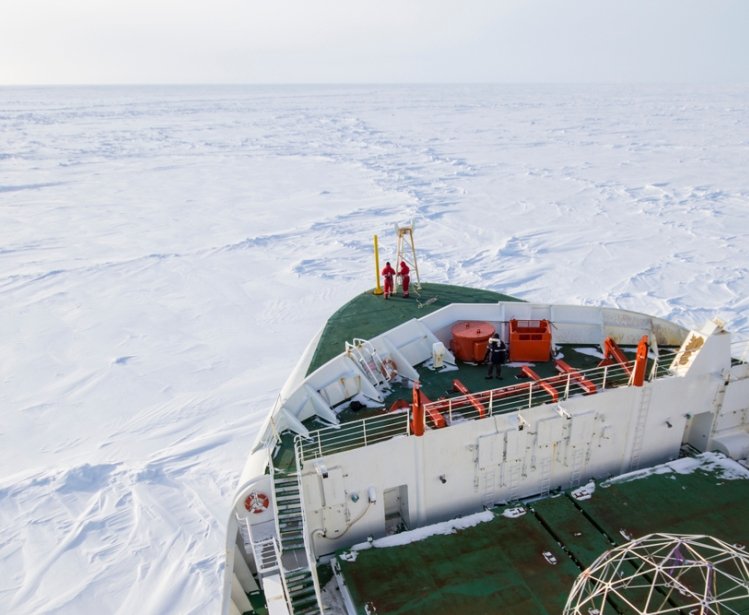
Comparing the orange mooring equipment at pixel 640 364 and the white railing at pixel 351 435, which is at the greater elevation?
the orange mooring equipment at pixel 640 364

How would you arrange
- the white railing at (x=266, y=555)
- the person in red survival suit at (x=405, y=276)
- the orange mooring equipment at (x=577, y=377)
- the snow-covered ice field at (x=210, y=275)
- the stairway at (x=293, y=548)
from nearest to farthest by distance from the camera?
the stairway at (x=293, y=548)
the white railing at (x=266, y=555)
the orange mooring equipment at (x=577, y=377)
the snow-covered ice field at (x=210, y=275)
the person in red survival suit at (x=405, y=276)

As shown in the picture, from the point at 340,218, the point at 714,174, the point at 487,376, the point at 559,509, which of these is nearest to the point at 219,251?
the point at 340,218

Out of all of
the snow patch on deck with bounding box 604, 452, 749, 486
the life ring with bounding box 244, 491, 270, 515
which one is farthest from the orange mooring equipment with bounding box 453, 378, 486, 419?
the life ring with bounding box 244, 491, 270, 515

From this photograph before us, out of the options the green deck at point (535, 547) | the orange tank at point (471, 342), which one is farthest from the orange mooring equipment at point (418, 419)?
the orange tank at point (471, 342)

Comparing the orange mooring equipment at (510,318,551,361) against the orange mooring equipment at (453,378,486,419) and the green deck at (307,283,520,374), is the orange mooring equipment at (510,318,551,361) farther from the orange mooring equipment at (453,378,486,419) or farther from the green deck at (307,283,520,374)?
the green deck at (307,283,520,374)

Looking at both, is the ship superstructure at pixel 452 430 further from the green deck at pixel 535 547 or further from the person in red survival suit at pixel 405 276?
the person in red survival suit at pixel 405 276

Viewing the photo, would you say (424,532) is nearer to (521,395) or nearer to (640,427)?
(521,395)
